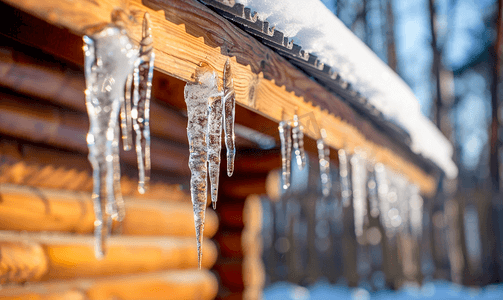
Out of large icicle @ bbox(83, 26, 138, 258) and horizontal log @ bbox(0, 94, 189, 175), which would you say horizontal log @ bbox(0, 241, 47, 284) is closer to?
horizontal log @ bbox(0, 94, 189, 175)

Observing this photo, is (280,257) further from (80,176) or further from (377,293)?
(80,176)

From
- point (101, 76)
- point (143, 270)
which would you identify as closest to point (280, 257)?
point (143, 270)

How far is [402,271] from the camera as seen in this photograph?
7430mm

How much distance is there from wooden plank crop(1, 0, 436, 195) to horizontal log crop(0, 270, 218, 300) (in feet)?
5.10

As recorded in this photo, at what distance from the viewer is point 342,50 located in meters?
1.93

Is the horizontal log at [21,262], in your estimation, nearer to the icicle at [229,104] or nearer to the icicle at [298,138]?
the icicle at [229,104]

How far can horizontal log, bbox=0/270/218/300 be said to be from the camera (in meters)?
2.01

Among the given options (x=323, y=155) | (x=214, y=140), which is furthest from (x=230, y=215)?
(x=214, y=140)

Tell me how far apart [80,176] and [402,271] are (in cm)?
700

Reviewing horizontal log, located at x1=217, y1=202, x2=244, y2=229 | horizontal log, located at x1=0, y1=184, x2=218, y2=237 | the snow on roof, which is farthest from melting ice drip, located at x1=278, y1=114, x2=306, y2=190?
horizontal log, located at x1=217, y1=202, x2=244, y2=229

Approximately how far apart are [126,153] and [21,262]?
3.49 feet

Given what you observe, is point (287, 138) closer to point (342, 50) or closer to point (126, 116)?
point (342, 50)

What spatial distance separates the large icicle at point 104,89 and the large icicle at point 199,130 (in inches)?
12.3

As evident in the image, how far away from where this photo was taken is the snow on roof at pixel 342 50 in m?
1.48
